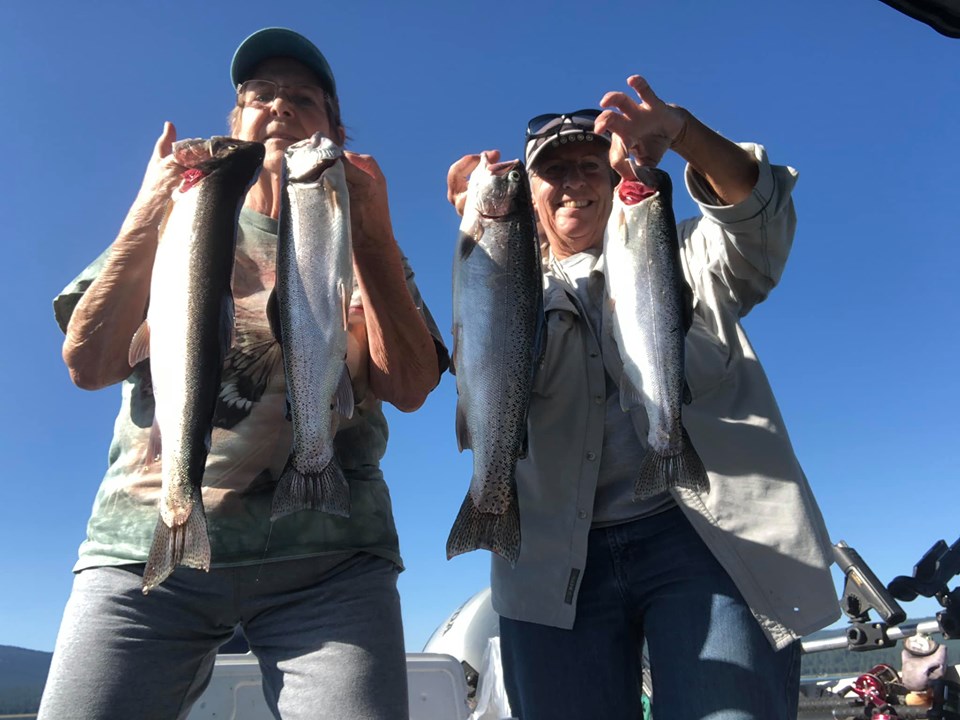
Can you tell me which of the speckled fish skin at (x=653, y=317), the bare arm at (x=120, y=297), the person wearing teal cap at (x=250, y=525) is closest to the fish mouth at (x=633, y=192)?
the speckled fish skin at (x=653, y=317)

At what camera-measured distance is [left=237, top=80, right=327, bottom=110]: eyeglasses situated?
11.6 feet

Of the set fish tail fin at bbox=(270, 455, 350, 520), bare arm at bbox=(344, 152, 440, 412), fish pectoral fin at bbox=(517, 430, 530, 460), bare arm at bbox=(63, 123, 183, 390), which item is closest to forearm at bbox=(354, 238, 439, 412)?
bare arm at bbox=(344, 152, 440, 412)

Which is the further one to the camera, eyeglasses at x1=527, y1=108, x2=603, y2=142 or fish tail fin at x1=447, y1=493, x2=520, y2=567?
eyeglasses at x1=527, y1=108, x2=603, y2=142

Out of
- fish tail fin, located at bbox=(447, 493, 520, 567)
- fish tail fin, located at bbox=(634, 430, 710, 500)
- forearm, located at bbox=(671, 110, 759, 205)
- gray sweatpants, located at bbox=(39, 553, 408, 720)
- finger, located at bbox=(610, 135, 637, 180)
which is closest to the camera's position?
gray sweatpants, located at bbox=(39, 553, 408, 720)

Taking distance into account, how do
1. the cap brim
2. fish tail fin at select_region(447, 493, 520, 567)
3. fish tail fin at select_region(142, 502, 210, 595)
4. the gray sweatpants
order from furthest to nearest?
the cap brim < fish tail fin at select_region(447, 493, 520, 567) < the gray sweatpants < fish tail fin at select_region(142, 502, 210, 595)

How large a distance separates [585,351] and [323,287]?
1.47m

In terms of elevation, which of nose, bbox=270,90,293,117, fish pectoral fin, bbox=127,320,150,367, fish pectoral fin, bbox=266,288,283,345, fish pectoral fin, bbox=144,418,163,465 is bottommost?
fish pectoral fin, bbox=144,418,163,465

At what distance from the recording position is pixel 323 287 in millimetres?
2887

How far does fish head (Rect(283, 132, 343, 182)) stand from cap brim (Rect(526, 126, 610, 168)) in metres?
1.47

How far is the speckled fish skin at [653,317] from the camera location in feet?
9.99

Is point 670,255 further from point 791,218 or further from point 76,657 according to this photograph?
point 76,657

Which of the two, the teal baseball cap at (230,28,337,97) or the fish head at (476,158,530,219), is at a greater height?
the teal baseball cap at (230,28,337,97)

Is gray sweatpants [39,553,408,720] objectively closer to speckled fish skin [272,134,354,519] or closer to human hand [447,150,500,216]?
speckled fish skin [272,134,354,519]

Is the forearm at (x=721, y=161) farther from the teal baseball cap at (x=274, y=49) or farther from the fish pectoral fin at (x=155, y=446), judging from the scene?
the fish pectoral fin at (x=155, y=446)
